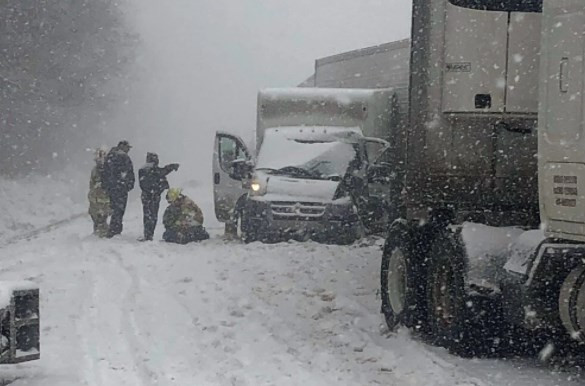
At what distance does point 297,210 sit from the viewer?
1636 centimetres

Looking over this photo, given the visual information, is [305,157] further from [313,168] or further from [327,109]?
[327,109]

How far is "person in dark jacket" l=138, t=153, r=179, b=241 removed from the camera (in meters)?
18.1

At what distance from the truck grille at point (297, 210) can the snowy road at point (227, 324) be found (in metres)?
0.76

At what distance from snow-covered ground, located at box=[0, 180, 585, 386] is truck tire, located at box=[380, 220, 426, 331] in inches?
8.4

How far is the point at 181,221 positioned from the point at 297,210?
2.09m

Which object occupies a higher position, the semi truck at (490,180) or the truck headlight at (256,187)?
the semi truck at (490,180)

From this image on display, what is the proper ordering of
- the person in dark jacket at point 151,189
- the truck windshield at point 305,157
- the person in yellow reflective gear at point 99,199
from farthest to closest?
the person in yellow reflective gear at point 99,199
the person in dark jacket at point 151,189
the truck windshield at point 305,157

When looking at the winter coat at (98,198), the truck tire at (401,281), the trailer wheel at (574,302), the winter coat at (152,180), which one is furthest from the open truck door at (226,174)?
the trailer wheel at (574,302)

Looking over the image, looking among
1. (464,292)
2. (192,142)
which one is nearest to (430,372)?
(464,292)

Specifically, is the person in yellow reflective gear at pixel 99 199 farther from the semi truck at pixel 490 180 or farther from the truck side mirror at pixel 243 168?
the semi truck at pixel 490 180

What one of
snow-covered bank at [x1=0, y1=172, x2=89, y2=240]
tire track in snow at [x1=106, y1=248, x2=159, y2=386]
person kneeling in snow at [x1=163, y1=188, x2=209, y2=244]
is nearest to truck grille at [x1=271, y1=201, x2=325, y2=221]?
person kneeling in snow at [x1=163, y1=188, x2=209, y2=244]

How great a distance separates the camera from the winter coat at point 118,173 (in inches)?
715

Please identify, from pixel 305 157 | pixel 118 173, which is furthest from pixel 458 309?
pixel 118 173

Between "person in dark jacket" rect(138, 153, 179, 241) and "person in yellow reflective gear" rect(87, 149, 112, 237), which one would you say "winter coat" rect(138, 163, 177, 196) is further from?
"person in yellow reflective gear" rect(87, 149, 112, 237)
